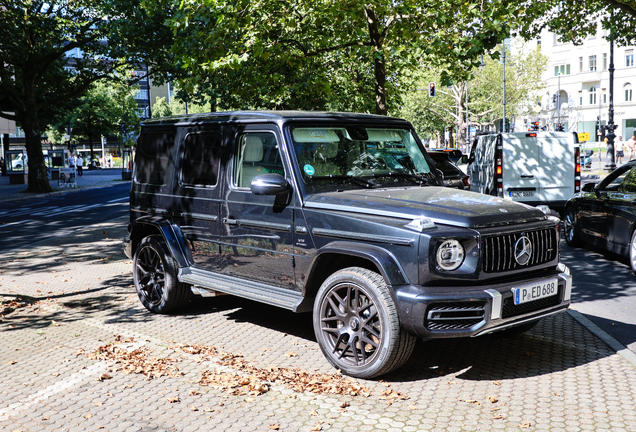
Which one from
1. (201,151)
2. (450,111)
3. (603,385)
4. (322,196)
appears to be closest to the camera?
(603,385)

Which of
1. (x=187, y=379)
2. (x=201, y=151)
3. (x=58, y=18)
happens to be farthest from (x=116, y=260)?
(x=58, y=18)

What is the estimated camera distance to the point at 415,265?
437 centimetres

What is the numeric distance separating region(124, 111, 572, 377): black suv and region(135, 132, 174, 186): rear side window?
0.02 meters

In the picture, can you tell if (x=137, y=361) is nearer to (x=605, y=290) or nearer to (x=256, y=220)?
(x=256, y=220)

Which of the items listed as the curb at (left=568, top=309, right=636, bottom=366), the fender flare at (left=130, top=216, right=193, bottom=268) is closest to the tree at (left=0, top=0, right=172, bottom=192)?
the fender flare at (left=130, top=216, right=193, bottom=268)

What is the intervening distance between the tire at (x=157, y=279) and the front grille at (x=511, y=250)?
329cm

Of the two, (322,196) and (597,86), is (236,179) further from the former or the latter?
(597,86)

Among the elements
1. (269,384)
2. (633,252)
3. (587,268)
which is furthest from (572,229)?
(269,384)

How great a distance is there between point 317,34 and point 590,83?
6676 cm

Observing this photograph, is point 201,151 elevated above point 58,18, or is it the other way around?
point 58,18

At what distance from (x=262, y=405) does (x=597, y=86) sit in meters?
77.6

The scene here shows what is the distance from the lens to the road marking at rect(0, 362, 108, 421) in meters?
4.23

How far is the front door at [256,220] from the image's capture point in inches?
209

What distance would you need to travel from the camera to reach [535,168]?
14.9 meters
